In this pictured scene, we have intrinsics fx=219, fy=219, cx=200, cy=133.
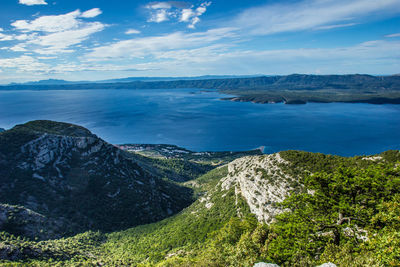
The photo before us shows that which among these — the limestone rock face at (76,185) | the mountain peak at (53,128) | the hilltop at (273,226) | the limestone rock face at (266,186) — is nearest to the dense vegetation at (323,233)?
the hilltop at (273,226)

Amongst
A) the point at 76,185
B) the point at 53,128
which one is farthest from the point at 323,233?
the point at 53,128

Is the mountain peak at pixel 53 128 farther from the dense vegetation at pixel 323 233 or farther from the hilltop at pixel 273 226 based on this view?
the dense vegetation at pixel 323 233

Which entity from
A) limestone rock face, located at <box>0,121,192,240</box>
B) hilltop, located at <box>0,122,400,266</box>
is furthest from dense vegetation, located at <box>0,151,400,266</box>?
limestone rock face, located at <box>0,121,192,240</box>

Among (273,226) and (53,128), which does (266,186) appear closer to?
(273,226)

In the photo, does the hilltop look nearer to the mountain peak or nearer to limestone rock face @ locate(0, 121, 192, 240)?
the mountain peak

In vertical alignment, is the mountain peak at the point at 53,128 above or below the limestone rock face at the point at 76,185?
above

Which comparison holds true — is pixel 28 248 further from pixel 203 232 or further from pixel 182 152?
pixel 182 152

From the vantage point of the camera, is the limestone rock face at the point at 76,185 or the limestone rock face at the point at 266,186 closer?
the limestone rock face at the point at 266,186

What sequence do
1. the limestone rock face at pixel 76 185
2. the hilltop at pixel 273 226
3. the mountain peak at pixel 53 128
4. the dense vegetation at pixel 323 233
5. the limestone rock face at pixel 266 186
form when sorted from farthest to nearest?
1. the mountain peak at pixel 53 128
2. the limestone rock face at pixel 76 185
3. the limestone rock face at pixel 266 186
4. the hilltop at pixel 273 226
5. the dense vegetation at pixel 323 233

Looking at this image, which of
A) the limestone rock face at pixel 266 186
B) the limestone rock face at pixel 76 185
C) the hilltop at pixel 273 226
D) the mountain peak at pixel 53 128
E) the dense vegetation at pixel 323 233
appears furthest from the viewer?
the mountain peak at pixel 53 128
